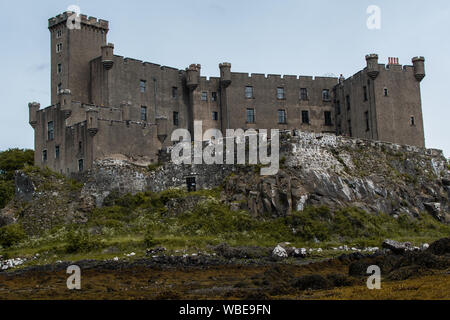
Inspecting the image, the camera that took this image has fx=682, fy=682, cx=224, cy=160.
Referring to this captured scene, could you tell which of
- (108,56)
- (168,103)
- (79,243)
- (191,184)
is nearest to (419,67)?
(168,103)

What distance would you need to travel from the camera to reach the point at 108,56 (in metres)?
59.5

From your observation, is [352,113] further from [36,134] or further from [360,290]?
[360,290]

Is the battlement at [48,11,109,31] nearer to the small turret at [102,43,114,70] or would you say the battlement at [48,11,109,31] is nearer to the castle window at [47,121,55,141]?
the small turret at [102,43,114,70]

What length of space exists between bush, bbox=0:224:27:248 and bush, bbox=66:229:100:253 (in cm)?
473

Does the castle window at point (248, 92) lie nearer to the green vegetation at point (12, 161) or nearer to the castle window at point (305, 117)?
the castle window at point (305, 117)

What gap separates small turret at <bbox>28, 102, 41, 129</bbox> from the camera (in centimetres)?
6022

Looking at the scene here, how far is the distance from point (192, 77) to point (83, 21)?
36.4 ft

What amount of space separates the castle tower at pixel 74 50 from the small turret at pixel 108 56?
111 inches

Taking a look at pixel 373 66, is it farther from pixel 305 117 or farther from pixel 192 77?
pixel 192 77

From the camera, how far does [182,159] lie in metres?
55.7

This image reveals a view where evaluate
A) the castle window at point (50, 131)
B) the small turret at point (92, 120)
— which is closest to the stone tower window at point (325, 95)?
the small turret at point (92, 120)

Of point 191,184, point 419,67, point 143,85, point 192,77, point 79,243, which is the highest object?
point 192,77

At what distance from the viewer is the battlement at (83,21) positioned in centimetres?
6175
